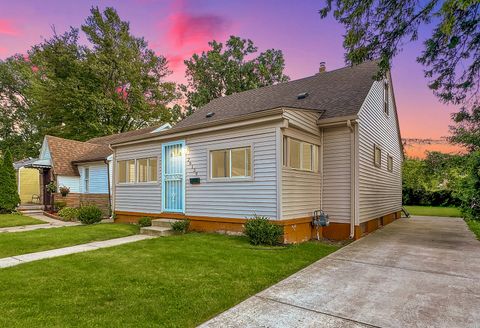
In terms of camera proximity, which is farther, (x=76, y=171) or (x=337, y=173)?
(x=76, y=171)

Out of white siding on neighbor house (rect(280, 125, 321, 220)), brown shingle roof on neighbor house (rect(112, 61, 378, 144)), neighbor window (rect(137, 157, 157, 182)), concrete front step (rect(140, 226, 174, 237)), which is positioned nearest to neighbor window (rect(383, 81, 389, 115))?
brown shingle roof on neighbor house (rect(112, 61, 378, 144))

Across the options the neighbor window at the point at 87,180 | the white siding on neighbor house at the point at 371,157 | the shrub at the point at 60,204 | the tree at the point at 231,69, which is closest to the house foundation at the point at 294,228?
the white siding on neighbor house at the point at 371,157

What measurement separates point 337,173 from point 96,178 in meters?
13.6

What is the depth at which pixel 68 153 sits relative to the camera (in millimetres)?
18438

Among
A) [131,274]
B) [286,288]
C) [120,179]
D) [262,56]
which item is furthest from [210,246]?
[262,56]

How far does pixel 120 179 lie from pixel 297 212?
8151mm

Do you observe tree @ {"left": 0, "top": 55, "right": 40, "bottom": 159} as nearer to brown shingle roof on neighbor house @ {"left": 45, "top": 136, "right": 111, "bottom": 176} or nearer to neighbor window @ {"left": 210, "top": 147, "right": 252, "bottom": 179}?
brown shingle roof on neighbor house @ {"left": 45, "top": 136, "right": 111, "bottom": 176}

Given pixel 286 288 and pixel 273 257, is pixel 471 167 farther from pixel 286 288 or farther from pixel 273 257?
pixel 286 288

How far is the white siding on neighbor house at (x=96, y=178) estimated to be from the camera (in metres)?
16.1

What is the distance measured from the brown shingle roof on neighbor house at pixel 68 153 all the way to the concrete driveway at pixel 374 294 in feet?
49.0

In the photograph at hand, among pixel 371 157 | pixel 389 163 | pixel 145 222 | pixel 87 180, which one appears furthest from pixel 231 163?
pixel 87 180

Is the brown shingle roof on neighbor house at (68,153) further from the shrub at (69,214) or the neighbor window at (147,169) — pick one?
the neighbor window at (147,169)

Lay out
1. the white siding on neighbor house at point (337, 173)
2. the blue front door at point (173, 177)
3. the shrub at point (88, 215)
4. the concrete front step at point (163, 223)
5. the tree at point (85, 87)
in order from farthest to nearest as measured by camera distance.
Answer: the tree at point (85, 87)
the shrub at point (88, 215)
the blue front door at point (173, 177)
the concrete front step at point (163, 223)
the white siding on neighbor house at point (337, 173)

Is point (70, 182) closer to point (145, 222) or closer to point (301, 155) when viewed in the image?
point (145, 222)
